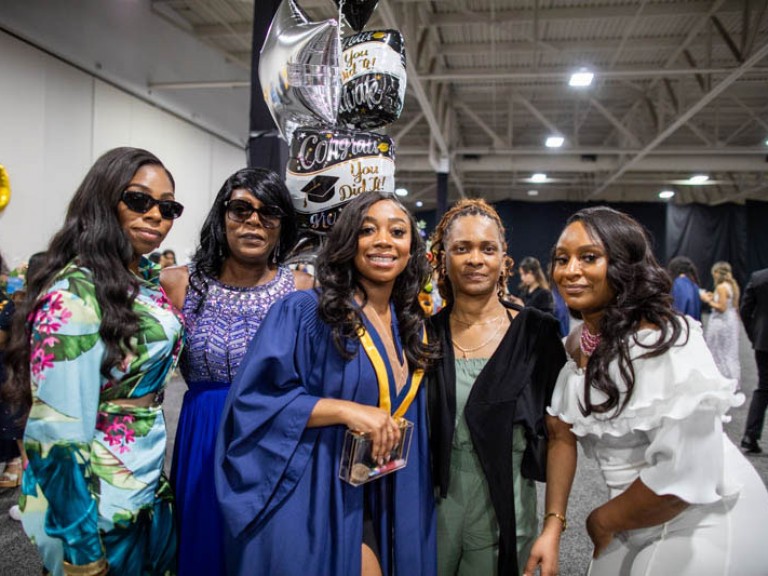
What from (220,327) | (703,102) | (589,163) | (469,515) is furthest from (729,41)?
(220,327)

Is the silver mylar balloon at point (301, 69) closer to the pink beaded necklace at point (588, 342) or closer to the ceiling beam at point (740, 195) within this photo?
the pink beaded necklace at point (588, 342)

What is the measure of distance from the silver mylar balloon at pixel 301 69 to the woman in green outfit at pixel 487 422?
28.4 inches

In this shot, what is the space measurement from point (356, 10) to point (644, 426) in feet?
6.03

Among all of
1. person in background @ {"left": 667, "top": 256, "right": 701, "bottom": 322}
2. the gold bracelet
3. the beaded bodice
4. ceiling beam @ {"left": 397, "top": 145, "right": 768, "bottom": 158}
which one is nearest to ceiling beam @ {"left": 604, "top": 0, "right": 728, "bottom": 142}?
person in background @ {"left": 667, "top": 256, "right": 701, "bottom": 322}

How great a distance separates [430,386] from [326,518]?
0.44 m

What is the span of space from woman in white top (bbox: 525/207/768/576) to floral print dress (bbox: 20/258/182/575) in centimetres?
95

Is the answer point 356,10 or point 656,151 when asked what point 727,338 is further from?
point 656,151

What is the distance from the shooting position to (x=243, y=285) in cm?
167

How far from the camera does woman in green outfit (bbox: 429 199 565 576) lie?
1.46 metres

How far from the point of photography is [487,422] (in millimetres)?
1464

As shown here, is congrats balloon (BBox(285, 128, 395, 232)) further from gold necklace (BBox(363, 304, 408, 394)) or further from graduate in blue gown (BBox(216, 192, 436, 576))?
gold necklace (BBox(363, 304, 408, 394))

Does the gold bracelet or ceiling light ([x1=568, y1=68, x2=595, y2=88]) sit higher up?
ceiling light ([x1=568, y1=68, x2=595, y2=88])

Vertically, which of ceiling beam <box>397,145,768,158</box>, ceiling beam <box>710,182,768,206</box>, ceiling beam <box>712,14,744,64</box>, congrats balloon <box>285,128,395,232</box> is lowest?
congrats balloon <box>285,128,395,232</box>

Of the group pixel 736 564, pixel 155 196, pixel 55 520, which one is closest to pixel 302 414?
pixel 55 520
